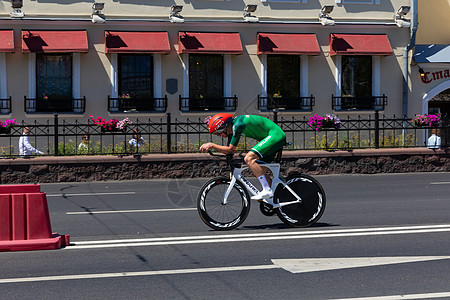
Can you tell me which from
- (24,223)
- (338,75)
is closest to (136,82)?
(338,75)

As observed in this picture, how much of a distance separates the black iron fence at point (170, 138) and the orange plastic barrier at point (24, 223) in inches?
383

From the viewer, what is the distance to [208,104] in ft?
80.5

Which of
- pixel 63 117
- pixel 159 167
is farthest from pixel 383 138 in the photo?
pixel 63 117

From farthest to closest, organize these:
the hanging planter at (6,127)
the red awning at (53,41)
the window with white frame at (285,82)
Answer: the window with white frame at (285,82), the red awning at (53,41), the hanging planter at (6,127)

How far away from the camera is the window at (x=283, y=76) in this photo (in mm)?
25328

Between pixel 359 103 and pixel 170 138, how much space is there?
9.73 meters

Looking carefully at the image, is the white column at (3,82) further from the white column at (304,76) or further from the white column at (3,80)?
the white column at (304,76)

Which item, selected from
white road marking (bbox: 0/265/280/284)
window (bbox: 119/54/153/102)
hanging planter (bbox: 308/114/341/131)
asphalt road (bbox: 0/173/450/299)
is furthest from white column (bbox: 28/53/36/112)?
white road marking (bbox: 0/265/280/284)

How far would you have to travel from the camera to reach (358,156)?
1952cm

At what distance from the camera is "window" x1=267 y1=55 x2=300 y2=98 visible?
2533 cm

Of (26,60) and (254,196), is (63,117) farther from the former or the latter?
(254,196)

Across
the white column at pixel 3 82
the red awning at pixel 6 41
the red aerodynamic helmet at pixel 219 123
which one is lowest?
the red aerodynamic helmet at pixel 219 123

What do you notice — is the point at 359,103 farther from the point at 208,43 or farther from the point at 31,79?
the point at 31,79

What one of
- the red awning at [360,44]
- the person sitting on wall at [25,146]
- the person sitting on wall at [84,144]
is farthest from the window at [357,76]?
the person sitting on wall at [25,146]
